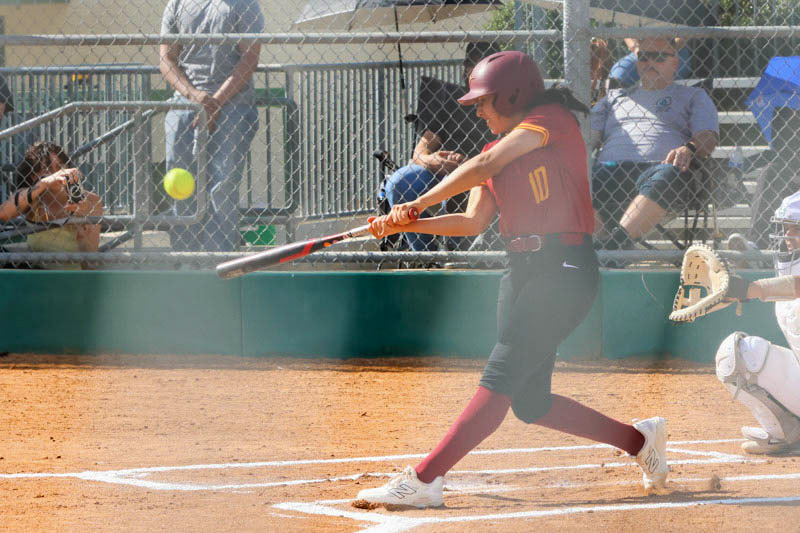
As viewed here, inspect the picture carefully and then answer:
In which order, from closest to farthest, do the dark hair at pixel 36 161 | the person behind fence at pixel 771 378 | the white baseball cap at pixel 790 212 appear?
1. the white baseball cap at pixel 790 212
2. the person behind fence at pixel 771 378
3. the dark hair at pixel 36 161

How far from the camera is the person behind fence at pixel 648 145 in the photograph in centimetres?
731

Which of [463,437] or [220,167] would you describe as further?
[220,167]

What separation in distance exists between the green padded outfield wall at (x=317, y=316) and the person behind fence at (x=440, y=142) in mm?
558

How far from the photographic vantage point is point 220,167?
766cm

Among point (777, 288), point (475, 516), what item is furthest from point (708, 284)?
point (475, 516)

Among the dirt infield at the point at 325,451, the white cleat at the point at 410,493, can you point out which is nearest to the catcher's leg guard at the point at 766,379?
the dirt infield at the point at 325,451

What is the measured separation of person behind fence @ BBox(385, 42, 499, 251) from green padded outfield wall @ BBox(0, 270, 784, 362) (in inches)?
22.0

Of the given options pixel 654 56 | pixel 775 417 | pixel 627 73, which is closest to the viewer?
pixel 775 417

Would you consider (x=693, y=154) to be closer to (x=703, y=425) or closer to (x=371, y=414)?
(x=703, y=425)

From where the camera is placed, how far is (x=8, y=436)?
5.44m

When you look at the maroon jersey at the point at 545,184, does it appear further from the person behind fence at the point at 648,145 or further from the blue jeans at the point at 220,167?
the blue jeans at the point at 220,167

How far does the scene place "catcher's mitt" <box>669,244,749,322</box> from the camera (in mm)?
3896

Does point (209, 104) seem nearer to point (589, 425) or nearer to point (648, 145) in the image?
point (648, 145)

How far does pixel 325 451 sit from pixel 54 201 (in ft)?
12.1
